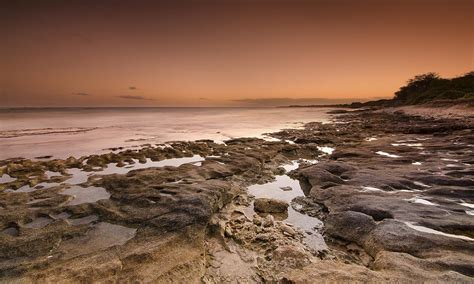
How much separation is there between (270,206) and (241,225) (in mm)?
1469

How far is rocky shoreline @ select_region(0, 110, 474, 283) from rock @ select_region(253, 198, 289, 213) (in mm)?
39

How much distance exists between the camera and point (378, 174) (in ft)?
34.8

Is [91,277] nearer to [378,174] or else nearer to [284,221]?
[284,221]

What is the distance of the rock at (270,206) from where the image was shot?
8.28 metres

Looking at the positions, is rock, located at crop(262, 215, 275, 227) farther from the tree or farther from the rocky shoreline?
the tree

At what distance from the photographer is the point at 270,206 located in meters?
8.44

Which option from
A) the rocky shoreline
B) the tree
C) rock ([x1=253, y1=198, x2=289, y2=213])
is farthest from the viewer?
the tree

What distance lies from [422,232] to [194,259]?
192 inches

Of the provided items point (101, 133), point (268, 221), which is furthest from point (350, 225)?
point (101, 133)

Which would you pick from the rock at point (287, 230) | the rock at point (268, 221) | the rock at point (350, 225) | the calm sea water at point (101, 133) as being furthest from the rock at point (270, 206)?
the calm sea water at point (101, 133)

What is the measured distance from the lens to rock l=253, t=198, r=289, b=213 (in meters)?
8.28

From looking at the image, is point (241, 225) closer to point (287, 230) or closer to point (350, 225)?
point (287, 230)

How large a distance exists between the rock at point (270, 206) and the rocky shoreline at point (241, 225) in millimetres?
39

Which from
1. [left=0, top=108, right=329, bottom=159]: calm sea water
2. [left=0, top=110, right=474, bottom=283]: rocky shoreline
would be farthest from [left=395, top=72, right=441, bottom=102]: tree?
[left=0, top=110, right=474, bottom=283]: rocky shoreline
